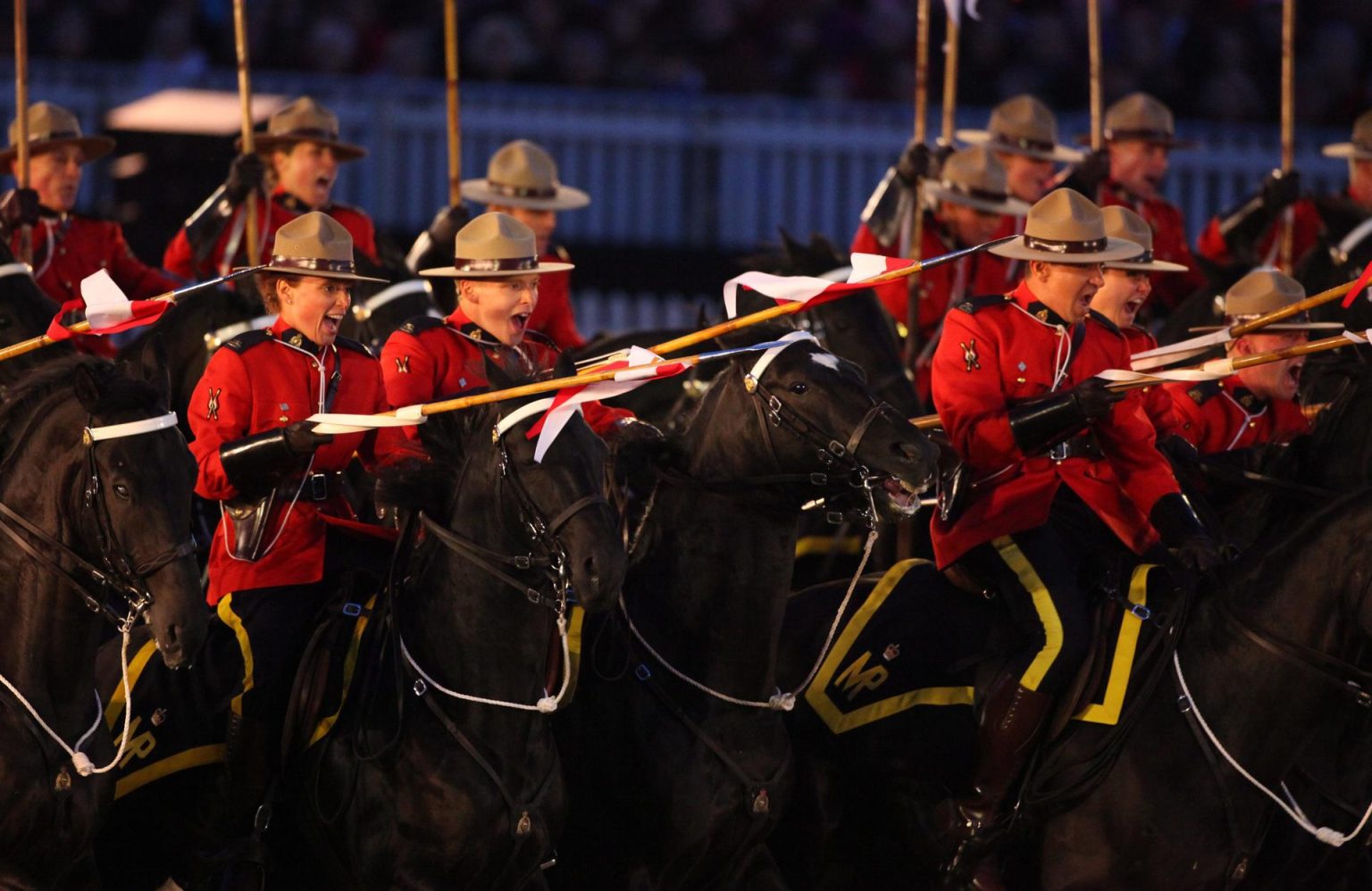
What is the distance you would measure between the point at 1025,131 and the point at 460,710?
22.2 feet

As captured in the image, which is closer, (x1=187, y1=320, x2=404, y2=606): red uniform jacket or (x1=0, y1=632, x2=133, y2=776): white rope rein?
(x1=0, y1=632, x2=133, y2=776): white rope rein

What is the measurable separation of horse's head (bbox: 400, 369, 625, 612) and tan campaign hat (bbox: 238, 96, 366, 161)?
471 centimetres

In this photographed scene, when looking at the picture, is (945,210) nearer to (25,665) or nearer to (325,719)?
(325,719)

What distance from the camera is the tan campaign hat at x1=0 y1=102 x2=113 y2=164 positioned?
11.4 meters

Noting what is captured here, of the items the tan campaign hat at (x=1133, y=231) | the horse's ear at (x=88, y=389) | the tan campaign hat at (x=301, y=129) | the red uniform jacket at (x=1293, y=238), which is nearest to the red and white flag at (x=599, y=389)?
Result: the horse's ear at (x=88, y=389)

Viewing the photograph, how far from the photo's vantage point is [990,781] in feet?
27.9

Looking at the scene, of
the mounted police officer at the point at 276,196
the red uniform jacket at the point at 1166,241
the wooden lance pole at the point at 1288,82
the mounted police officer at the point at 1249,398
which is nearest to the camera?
the mounted police officer at the point at 1249,398

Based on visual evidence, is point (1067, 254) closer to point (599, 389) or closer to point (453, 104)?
point (599, 389)

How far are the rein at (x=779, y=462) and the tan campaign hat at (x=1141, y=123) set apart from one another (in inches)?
232

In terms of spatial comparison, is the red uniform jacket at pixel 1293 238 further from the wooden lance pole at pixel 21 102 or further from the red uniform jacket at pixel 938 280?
the wooden lance pole at pixel 21 102

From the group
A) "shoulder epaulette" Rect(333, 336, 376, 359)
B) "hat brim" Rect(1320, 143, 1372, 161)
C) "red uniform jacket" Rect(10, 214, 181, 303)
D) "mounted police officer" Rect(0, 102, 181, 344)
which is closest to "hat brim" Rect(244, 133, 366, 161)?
"mounted police officer" Rect(0, 102, 181, 344)

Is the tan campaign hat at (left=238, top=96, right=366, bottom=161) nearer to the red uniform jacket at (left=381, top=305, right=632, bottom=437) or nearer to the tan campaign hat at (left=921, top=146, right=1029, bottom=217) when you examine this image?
the tan campaign hat at (left=921, top=146, right=1029, bottom=217)

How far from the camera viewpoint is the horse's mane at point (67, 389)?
6871 millimetres

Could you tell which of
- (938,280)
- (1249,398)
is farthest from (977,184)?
(1249,398)
